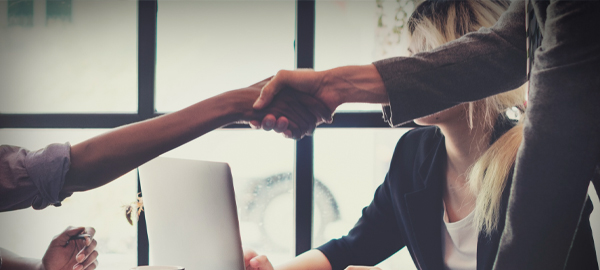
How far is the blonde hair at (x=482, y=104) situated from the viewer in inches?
40.3

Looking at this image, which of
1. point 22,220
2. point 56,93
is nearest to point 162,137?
point 56,93

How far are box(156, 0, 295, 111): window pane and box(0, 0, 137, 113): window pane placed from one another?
210 mm

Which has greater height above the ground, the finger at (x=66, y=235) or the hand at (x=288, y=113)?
the hand at (x=288, y=113)

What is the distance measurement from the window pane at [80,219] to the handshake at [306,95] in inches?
51.9

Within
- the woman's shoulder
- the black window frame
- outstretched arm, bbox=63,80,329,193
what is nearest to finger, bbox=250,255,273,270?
outstretched arm, bbox=63,80,329,193

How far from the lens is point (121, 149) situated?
83cm

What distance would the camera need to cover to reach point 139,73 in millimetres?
2148

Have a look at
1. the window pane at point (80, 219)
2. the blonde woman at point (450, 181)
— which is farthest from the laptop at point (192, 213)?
the window pane at point (80, 219)

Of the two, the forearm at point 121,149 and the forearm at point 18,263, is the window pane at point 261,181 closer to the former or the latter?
the forearm at point 18,263

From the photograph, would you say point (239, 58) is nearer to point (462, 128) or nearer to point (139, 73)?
point (139, 73)

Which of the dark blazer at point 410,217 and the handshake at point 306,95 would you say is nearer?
the handshake at point 306,95

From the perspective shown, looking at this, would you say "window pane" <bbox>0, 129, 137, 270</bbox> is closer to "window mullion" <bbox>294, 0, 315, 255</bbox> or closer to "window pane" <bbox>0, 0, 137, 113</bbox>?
"window pane" <bbox>0, 0, 137, 113</bbox>

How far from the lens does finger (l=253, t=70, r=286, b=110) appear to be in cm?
105

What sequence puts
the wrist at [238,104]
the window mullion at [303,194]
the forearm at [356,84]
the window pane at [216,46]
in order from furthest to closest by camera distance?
1. the window pane at [216,46]
2. the window mullion at [303,194]
3. the wrist at [238,104]
4. the forearm at [356,84]
